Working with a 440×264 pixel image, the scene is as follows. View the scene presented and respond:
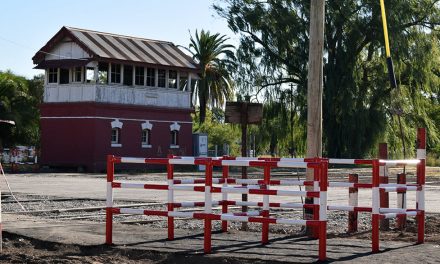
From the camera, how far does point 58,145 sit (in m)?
53.1

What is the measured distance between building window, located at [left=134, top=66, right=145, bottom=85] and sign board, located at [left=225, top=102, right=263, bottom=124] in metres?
39.5

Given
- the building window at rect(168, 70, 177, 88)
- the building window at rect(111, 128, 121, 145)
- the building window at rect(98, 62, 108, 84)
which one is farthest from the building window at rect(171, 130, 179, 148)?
the building window at rect(98, 62, 108, 84)

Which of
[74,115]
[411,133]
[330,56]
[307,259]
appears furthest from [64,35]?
[307,259]

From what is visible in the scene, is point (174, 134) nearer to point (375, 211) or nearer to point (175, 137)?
point (175, 137)

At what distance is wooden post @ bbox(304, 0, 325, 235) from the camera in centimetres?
1355

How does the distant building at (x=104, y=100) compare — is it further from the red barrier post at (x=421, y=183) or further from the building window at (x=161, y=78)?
the red barrier post at (x=421, y=183)

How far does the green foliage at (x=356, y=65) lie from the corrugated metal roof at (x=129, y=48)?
4873mm

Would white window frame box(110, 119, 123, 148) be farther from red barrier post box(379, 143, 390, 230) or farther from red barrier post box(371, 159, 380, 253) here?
red barrier post box(371, 159, 380, 253)

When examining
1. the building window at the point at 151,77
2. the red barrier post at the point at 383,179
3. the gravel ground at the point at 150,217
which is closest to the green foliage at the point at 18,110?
the building window at the point at 151,77

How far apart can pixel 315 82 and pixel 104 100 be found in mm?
39474

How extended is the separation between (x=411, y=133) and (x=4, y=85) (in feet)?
96.1

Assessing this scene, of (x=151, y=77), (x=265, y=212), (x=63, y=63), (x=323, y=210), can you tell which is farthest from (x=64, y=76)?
(x=323, y=210)

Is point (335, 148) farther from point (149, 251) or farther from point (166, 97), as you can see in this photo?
point (149, 251)

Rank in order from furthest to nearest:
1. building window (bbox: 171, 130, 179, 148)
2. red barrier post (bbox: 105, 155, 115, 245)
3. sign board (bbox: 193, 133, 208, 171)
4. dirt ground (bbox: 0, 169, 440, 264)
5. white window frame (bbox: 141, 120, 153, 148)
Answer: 1. building window (bbox: 171, 130, 179, 148)
2. sign board (bbox: 193, 133, 208, 171)
3. white window frame (bbox: 141, 120, 153, 148)
4. red barrier post (bbox: 105, 155, 115, 245)
5. dirt ground (bbox: 0, 169, 440, 264)
